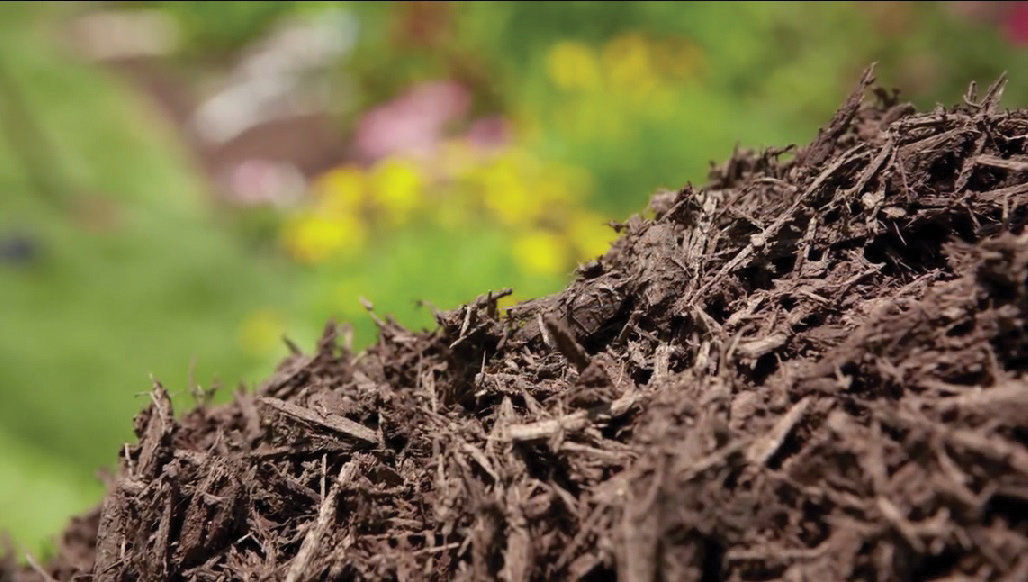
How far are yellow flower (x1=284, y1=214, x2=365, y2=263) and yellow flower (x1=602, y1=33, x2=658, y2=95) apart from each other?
43.2 inches

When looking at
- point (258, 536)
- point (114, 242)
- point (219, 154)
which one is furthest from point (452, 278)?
point (219, 154)

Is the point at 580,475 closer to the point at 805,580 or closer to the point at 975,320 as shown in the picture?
the point at 805,580

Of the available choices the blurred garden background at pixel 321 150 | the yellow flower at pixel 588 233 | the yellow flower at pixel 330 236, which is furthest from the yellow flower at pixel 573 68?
the yellow flower at pixel 330 236

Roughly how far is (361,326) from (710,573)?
2.82 feet

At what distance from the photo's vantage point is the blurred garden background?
1.93 meters

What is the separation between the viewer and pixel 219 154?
438 cm

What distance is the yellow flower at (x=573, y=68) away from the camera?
279cm

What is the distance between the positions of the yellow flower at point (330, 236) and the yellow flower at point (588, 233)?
1.99ft

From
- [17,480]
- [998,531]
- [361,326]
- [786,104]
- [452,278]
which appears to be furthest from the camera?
[786,104]

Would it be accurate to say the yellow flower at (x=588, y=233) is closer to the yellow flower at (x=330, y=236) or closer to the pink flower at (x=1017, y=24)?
the yellow flower at (x=330, y=236)

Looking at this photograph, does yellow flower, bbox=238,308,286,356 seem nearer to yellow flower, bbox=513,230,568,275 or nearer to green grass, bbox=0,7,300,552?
green grass, bbox=0,7,300,552

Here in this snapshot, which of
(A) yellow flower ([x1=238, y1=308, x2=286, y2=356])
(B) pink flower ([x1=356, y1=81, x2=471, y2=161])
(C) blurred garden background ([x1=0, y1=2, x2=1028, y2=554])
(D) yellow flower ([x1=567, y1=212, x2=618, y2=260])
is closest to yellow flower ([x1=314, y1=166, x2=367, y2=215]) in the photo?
(C) blurred garden background ([x1=0, y1=2, x2=1028, y2=554])

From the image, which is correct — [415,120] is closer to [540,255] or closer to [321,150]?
[321,150]

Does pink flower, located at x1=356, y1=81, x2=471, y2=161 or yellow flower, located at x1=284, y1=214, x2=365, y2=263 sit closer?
yellow flower, located at x1=284, y1=214, x2=365, y2=263
